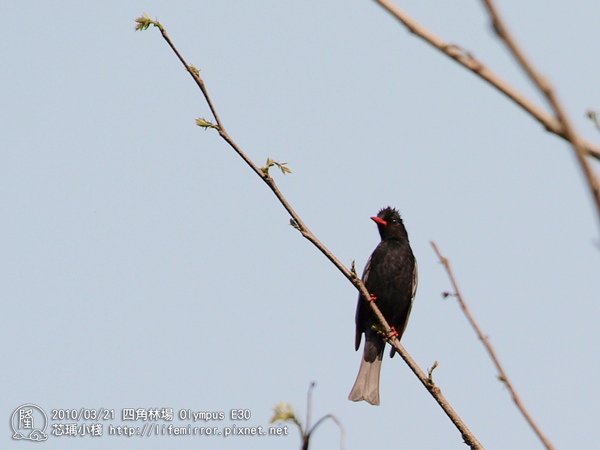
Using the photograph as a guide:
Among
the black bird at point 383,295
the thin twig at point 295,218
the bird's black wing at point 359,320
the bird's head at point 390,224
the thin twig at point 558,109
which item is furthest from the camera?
the bird's head at point 390,224

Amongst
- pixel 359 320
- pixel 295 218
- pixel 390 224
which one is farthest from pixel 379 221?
pixel 295 218

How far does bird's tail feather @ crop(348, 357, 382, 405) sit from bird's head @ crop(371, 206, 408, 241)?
154 centimetres

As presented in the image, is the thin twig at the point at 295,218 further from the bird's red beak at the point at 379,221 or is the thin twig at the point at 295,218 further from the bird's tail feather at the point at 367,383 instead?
the bird's red beak at the point at 379,221

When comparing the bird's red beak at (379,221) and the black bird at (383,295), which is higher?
Answer: the bird's red beak at (379,221)

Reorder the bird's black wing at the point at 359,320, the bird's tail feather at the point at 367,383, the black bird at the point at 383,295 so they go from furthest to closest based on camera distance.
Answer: the bird's black wing at the point at 359,320, the black bird at the point at 383,295, the bird's tail feather at the point at 367,383

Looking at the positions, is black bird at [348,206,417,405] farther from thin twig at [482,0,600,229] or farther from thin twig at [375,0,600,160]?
thin twig at [482,0,600,229]

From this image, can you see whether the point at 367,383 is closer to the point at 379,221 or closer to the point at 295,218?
the point at 379,221

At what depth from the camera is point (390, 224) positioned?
33.2ft

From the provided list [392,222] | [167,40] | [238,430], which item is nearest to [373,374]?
[392,222]

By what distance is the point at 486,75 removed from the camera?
1.51 metres

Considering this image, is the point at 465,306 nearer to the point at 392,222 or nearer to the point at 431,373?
the point at 431,373

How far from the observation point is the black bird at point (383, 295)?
8977mm

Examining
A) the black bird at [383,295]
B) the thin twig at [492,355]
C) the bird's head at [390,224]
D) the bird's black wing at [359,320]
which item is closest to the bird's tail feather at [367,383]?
the black bird at [383,295]

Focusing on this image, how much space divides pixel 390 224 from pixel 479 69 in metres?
8.64
